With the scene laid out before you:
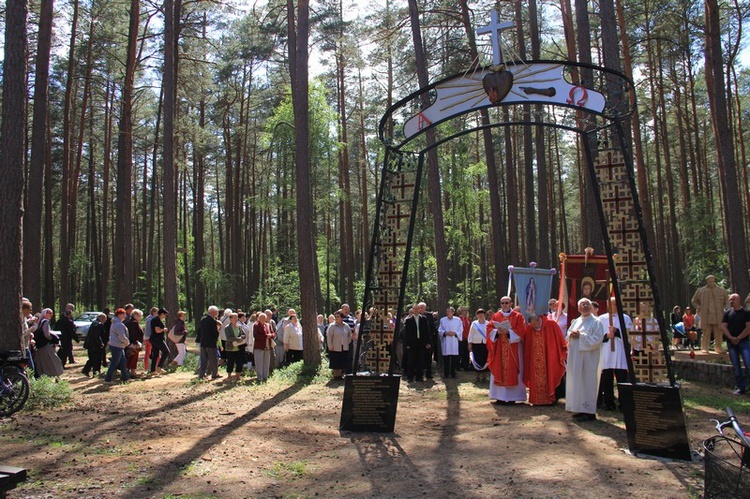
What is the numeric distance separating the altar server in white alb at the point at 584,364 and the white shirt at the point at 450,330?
5759mm

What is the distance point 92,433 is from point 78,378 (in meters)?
6.85

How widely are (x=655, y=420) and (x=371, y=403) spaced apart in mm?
3647

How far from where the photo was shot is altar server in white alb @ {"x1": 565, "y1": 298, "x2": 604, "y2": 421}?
9227 mm

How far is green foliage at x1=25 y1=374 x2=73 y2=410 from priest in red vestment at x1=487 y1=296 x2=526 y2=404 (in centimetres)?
747

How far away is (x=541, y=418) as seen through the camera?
9.65 metres

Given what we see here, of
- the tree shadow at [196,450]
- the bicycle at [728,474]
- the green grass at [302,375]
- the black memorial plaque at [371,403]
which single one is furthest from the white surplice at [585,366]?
the green grass at [302,375]

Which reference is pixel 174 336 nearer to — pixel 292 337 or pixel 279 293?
pixel 292 337

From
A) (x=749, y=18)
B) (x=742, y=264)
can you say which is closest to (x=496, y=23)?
(x=742, y=264)

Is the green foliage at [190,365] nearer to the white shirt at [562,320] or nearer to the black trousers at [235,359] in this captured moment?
the black trousers at [235,359]

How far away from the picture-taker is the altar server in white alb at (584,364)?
30.3 ft

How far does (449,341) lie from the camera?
15.3 metres

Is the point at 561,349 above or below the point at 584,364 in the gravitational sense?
above

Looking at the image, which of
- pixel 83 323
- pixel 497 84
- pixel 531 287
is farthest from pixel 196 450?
pixel 83 323

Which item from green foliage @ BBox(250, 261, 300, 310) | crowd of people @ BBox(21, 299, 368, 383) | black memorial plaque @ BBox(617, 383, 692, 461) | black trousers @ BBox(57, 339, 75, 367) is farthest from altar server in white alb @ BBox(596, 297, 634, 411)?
green foliage @ BBox(250, 261, 300, 310)
